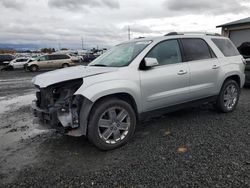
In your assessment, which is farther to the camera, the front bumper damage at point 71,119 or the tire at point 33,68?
the tire at point 33,68

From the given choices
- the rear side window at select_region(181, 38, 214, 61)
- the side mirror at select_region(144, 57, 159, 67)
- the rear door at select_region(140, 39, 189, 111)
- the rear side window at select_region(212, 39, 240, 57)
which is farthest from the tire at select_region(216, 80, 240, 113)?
the side mirror at select_region(144, 57, 159, 67)

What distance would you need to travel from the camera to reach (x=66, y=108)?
136 inches

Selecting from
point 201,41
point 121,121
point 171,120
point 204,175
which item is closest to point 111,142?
point 121,121

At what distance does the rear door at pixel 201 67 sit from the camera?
4.43 metres

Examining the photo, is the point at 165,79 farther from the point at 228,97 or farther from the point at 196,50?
the point at 228,97

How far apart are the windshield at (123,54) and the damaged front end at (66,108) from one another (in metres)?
0.93

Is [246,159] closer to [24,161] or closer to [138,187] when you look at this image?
[138,187]

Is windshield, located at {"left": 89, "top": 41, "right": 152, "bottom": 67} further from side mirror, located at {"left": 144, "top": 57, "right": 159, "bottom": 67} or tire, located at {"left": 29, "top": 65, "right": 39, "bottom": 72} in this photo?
tire, located at {"left": 29, "top": 65, "right": 39, "bottom": 72}

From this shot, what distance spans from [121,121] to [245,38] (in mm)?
15927

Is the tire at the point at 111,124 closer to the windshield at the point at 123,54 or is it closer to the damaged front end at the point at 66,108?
the damaged front end at the point at 66,108

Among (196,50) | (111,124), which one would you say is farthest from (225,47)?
(111,124)

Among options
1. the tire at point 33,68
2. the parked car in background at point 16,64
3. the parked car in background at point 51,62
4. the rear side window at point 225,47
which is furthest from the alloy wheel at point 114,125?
the parked car in background at point 16,64

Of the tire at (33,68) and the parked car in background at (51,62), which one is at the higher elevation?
the parked car in background at (51,62)

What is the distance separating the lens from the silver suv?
3.37 metres
